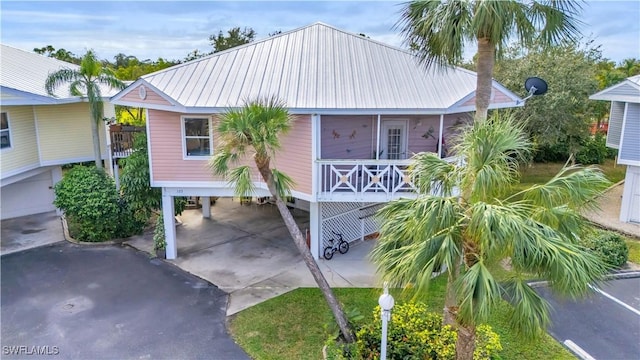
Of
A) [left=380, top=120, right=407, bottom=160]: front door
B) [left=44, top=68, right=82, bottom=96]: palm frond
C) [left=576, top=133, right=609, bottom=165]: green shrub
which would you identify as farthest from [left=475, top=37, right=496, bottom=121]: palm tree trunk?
[left=576, top=133, right=609, bottom=165]: green shrub

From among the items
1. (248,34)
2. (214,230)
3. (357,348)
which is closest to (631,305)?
(357,348)

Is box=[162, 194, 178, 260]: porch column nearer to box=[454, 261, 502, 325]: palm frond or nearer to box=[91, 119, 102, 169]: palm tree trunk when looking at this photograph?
box=[91, 119, 102, 169]: palm tree trunk

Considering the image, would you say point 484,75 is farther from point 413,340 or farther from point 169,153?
point 169,153

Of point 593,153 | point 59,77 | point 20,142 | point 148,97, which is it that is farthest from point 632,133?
point 20,142

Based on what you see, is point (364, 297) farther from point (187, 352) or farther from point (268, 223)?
point (268, 223)

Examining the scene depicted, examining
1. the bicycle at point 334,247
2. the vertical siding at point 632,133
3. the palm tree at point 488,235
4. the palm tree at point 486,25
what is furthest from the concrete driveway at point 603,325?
the vertical siding at point 632,133
